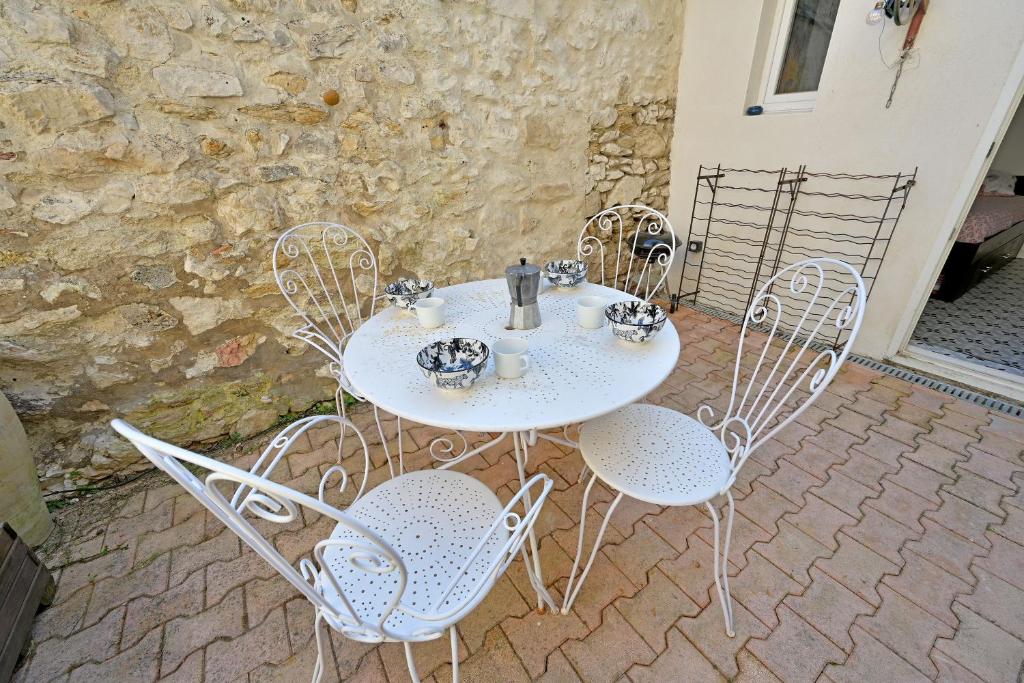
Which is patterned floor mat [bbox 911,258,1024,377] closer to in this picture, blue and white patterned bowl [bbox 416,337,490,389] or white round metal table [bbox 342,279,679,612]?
white round metal table [bbox 342,279,679,612]

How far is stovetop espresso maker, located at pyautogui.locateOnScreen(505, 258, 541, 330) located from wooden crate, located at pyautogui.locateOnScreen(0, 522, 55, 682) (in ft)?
5.50

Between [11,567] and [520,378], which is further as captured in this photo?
[11,567]

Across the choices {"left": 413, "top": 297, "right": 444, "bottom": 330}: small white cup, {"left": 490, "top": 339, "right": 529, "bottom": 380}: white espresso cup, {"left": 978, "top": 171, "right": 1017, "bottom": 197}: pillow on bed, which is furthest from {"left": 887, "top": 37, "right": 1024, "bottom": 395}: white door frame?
{"left": 978, "top": 171, "right": 1017, "bottom": 197}: pillow on bed

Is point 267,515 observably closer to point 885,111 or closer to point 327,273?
point 327,273

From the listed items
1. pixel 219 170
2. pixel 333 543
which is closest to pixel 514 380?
pixel 333 543

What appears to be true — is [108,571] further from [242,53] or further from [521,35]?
[521,35]

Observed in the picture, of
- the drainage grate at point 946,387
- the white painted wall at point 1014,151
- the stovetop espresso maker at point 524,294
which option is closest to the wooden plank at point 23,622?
the stovetop espresso maker at point 524,294

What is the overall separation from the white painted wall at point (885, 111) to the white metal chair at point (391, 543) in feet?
8.57

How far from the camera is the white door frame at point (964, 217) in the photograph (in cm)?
180

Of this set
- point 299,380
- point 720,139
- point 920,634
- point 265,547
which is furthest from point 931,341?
point 299,380

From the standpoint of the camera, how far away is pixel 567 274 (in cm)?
162

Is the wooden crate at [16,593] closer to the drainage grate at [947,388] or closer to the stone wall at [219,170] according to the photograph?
the stone wall at [219,170]

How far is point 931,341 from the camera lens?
8.55 feet

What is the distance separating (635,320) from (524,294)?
1.17 feet
